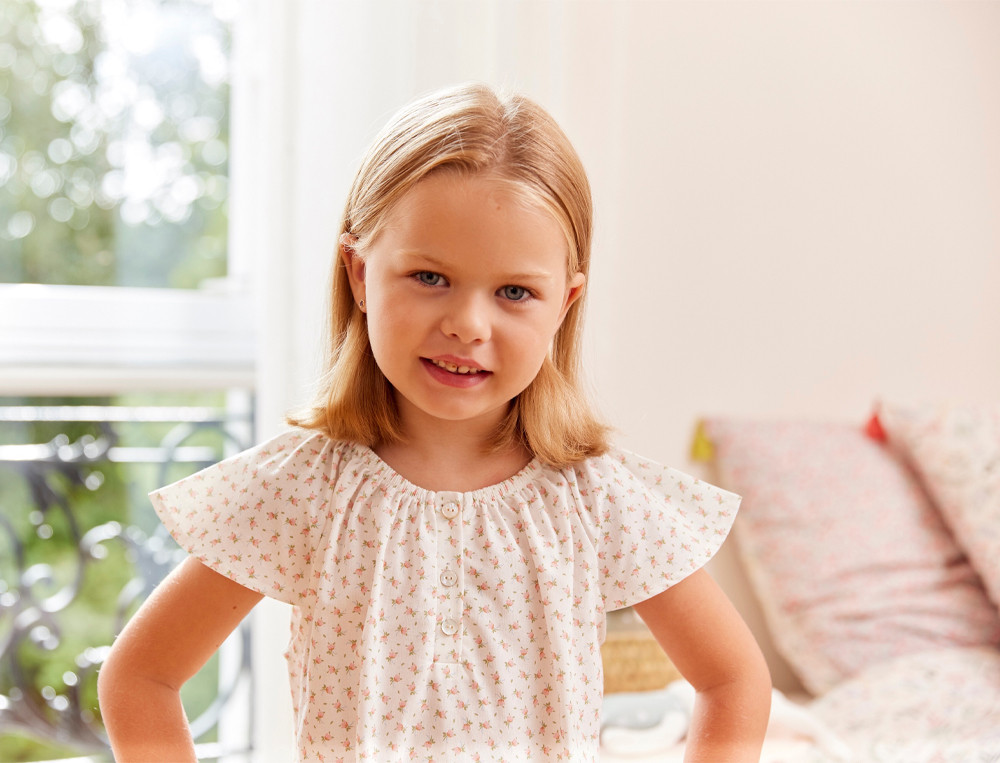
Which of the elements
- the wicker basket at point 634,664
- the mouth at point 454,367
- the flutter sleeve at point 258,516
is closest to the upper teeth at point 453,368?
the mouth at point 454,367

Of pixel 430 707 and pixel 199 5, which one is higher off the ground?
pixel 199 5

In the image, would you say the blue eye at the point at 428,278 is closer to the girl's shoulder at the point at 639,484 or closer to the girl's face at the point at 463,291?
the girl's face at the point at 463,291

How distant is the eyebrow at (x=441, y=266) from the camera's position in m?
0.51

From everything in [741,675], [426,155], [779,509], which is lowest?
[779,509]

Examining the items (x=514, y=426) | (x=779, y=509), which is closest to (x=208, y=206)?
(x=514, y=426)

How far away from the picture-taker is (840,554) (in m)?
1.17

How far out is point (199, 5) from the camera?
3.68 ft

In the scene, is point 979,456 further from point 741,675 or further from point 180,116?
point 180,116

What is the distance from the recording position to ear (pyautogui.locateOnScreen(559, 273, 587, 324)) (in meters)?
0.57

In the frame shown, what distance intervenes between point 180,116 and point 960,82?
902mm

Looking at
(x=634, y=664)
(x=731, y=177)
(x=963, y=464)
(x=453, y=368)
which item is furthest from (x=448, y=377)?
(x=963, y=464)

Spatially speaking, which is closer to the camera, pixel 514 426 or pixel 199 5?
pixel 514 426

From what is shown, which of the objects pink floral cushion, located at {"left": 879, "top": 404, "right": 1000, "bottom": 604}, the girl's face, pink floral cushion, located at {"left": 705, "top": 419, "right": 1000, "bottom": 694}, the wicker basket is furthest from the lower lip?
pink floral cushion, located at {"left": 879, "top": 404, "right": 1000, "bottom": 604}

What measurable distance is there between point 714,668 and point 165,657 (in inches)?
13.2
